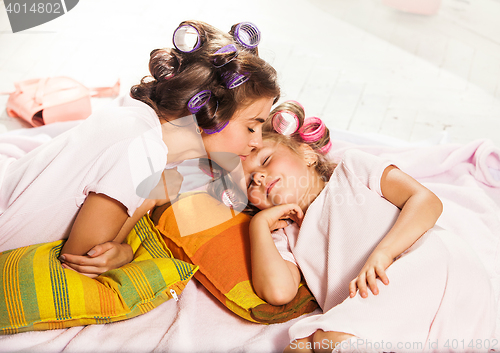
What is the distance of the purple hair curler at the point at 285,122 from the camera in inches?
56.1

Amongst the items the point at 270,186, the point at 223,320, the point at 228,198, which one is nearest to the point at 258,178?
the point at 270,186

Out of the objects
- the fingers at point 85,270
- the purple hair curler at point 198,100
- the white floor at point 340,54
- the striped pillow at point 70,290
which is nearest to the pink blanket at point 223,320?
the striped pillow at point 70,290

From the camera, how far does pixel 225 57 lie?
111 cm

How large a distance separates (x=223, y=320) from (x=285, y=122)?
0.67 m

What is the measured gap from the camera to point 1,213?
1153 mm

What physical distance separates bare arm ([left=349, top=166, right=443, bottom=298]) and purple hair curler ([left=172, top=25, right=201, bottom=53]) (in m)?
0.63

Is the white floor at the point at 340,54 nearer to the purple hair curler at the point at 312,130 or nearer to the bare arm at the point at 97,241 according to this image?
the purple hair curler at the point at 312,130

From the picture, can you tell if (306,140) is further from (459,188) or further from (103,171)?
(103,171)

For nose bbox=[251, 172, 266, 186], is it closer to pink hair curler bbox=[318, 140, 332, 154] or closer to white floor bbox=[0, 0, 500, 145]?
pink hair curler bbox=[318, 140, 332, 154]

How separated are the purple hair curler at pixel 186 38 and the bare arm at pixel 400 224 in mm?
635

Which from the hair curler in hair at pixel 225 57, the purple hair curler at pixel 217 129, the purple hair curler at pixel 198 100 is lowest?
the purple hair curler at pixel 217 129

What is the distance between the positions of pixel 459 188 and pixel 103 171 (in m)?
1.14

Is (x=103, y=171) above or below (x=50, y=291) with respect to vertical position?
above

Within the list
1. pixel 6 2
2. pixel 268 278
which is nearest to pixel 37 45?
pixel 6 2
